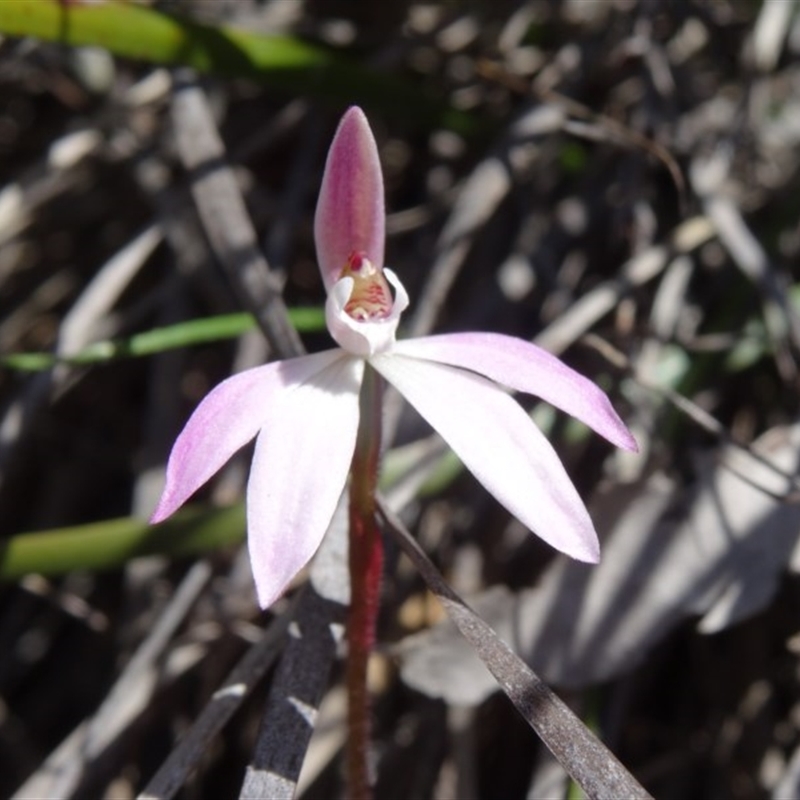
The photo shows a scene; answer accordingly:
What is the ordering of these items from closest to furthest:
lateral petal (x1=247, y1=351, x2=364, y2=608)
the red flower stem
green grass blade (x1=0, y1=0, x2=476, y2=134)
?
lateral petal (x1=247, y1=351, x2=364, y2=608) → the red flower stem → green grass blade (x1=0, y1=0, x2=476, y2=134)

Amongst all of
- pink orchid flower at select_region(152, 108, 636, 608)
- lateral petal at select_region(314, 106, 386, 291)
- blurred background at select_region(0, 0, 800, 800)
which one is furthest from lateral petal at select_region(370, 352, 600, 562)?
blurred background at select_region(0, 0, 800, 800)

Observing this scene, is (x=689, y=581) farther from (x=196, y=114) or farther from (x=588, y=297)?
(x=196, y=114)

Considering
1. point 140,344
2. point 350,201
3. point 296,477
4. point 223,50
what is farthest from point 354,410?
point 223,50

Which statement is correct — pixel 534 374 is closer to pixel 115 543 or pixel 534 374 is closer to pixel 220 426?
pixel 220 426

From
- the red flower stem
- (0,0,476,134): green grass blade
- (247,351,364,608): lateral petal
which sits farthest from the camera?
(0,0,476,134): green grass blade

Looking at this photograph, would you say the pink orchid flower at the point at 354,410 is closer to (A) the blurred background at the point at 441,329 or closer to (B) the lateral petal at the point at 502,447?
(B) the lateral petal at the point at 502,447

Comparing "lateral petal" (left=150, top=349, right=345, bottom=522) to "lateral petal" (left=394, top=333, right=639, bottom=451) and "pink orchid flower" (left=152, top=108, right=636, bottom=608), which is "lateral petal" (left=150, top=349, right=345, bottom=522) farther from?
"lateral petal" (left=394, top=333, right=639, bottom=451)

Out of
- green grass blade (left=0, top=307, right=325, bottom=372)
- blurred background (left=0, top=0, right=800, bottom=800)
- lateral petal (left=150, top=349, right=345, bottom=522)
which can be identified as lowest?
blurred background (left=0, top=0, right=800, bottom=800)
